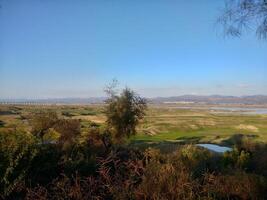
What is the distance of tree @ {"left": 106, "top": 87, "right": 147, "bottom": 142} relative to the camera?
38.1m

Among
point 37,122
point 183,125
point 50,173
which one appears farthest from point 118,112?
point 183,125

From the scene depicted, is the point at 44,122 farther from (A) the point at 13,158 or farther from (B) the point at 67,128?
(A) the point at 13,158

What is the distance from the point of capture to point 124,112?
37938 mm

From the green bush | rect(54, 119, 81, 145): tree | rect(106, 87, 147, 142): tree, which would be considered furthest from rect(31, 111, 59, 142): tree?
the green bush

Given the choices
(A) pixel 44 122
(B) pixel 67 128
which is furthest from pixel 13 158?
(A) pixel 44 122

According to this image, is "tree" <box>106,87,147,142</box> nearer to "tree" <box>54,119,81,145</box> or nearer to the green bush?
"tree" <box>54,119,81,145</box>

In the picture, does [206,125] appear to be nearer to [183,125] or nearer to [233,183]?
[183,125]

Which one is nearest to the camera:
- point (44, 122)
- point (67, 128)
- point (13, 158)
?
point (13, 158)

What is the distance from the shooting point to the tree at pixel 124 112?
125ft

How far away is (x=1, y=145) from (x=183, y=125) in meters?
76.0

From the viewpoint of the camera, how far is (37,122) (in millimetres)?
35156

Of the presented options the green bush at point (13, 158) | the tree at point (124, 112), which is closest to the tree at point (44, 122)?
the tree at point (124, 112)

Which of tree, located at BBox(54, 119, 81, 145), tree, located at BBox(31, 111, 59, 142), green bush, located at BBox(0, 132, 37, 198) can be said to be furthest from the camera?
tree, located at BBox(31, 111, 59, 142)

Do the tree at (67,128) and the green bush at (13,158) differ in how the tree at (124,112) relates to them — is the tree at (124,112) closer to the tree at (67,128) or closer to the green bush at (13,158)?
the tree at (67,128)
